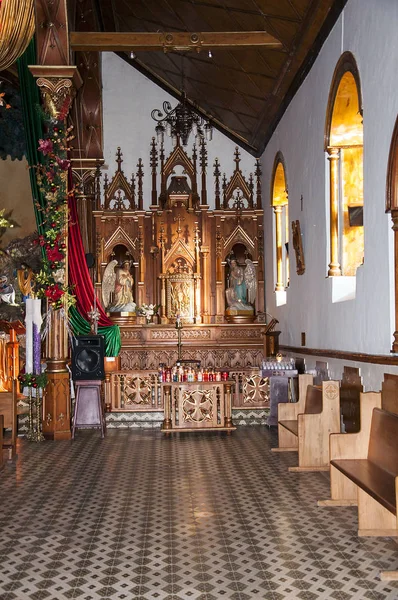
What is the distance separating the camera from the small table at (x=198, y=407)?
960cm

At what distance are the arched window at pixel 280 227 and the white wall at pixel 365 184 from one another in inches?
31.7

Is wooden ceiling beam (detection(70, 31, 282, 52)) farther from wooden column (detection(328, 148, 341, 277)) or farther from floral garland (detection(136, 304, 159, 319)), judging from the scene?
floral garland (detection(136, 304, 159, 319))

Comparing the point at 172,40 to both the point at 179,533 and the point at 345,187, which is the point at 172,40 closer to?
the point at 345,187

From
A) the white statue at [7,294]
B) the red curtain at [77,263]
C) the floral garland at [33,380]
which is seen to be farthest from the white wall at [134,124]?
the floral garland at [33,380]

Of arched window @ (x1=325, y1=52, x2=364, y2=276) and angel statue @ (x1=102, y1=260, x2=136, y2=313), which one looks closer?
arched window @ (x1=325, y1=52, x2=364, y2=276)

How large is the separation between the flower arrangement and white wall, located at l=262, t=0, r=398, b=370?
8.71 ft

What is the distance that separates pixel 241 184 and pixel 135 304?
3178mm

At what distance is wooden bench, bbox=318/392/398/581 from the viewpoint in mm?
4543

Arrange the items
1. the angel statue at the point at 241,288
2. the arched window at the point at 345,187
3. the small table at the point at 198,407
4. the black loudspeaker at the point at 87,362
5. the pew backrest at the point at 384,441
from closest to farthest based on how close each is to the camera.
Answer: the pew backrest at the point at 384,441
the arched window at the point at 345,187
the small table at the point at 198,407
the black loudspeaker at the point at 87,362
the angel statue at the point at 241,288

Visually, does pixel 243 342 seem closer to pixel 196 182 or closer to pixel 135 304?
pixel 135 304

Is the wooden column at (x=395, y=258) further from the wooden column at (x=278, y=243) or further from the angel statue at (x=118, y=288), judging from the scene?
the angel statue at (x=118, y=288)

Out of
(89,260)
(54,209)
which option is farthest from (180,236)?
(54,209)

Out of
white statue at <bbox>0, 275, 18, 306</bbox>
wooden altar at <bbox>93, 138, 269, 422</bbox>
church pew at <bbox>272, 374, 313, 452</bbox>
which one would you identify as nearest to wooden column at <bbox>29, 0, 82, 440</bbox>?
church pew at <bbox>272, 374, 313, 452</bbox>

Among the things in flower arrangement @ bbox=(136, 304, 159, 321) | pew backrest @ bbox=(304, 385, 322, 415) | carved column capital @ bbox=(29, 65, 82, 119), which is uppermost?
carved column capital @ bbox=(29, 65, 82, 119)
